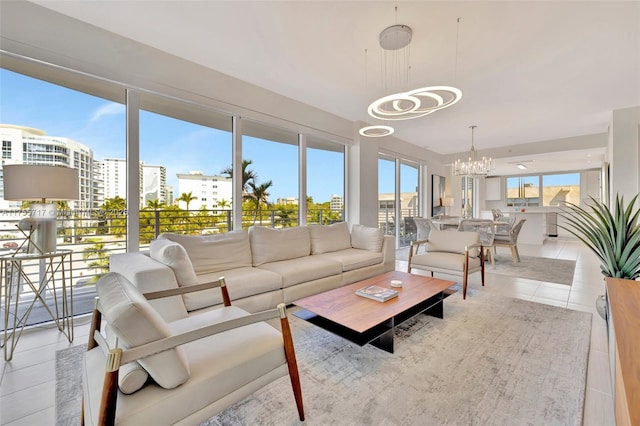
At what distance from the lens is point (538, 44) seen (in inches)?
112

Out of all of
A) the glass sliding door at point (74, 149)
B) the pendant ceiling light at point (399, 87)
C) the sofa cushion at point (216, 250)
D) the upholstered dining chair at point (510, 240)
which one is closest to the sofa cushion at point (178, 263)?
the sofa cushion at point (216, 250)

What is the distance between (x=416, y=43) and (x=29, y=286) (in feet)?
14.2

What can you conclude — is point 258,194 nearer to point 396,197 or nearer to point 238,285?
point 238,285

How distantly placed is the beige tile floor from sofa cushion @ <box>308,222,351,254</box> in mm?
1870

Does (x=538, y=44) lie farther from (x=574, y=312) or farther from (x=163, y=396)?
(x=163, y=396)

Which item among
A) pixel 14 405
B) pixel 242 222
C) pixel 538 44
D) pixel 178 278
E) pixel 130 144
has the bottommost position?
pixel 14 405

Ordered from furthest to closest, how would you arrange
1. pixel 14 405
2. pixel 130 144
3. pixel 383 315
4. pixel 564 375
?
pixel 130 144, pixel 383 315, pixel 564 375, pixel 14 405

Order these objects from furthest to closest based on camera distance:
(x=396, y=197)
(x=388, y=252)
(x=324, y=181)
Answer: (x=396, y=197) < (x=324, y=181) < (x=388, y=252)

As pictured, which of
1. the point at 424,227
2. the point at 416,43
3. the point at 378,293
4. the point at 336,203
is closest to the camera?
the point at 378,293

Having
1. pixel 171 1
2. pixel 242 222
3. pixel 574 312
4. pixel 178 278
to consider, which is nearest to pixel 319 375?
→ pixel 178 278

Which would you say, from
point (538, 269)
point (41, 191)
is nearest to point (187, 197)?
point (41, 191)

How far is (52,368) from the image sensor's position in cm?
191

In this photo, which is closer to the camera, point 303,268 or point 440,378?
point 440,378

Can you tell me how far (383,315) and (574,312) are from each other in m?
2.36
